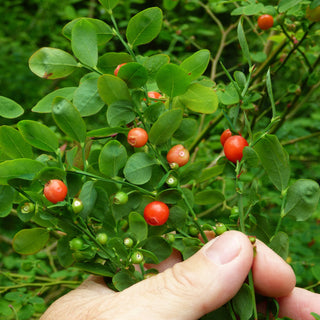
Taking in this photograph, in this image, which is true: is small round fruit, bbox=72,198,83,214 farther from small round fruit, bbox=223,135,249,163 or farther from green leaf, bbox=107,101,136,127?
small round fruit, bbox=223,135,249,163

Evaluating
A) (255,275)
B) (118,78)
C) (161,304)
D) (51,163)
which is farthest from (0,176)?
(255,275)

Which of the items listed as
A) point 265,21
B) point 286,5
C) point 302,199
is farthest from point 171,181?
point 265,21

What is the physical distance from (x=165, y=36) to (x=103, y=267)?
55.9 inches

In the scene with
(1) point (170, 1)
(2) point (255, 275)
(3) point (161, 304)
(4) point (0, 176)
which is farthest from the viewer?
(1) point (170, 1)

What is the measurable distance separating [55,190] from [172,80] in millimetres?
313

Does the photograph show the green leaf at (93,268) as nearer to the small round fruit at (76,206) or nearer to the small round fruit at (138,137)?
the small round fruit at (76,206)

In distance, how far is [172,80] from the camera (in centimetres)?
78

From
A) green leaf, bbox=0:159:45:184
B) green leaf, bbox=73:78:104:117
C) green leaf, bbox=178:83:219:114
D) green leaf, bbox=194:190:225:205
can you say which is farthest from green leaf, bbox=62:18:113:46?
green leaf, bbox=194:190:225:205

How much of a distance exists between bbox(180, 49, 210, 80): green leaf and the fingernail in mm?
355

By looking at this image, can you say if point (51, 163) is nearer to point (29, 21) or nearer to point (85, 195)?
point (85, 195)

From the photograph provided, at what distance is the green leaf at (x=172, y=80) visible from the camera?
758 millimetres

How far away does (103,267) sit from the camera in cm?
90

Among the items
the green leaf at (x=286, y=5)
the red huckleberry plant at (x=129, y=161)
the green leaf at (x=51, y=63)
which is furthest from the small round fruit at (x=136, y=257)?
the green leaf at (x=286, y=5)

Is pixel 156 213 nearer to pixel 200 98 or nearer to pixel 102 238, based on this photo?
pixel 102 238
